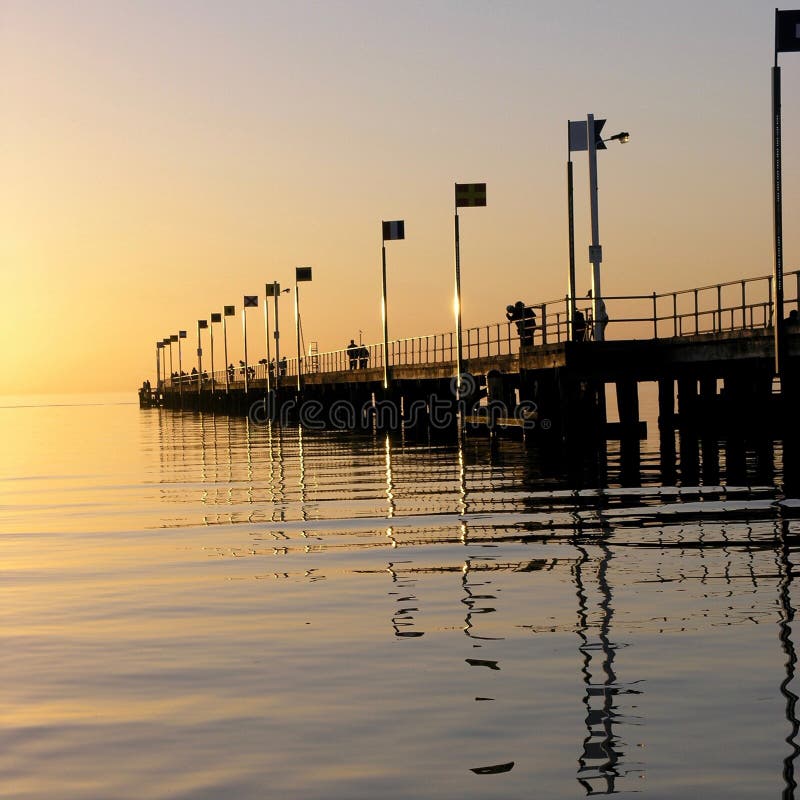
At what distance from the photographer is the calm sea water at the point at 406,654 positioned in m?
7.49

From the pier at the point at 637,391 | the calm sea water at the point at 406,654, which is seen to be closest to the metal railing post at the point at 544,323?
the pier at the point at 637,391

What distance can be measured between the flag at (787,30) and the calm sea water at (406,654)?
1312 centimetres

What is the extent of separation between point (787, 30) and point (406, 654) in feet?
78.1

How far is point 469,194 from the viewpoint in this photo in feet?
164

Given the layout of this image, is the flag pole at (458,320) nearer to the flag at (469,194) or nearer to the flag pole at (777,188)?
the flag at (469,194)

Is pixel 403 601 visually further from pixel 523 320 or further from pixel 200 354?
pixel 200 354

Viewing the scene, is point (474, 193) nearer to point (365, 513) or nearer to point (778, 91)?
point (778, 91)

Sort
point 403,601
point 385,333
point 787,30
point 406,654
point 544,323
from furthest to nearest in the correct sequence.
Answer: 1. point 385,333
2. point 544,323
3. point 787,30
4. point 403,601
5. point 406,654

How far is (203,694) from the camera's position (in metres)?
9.27

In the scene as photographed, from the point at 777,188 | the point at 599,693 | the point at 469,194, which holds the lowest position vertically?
the point at 599,693

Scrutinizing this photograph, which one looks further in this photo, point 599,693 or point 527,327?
point 527,327

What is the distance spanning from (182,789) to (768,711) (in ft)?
11.1

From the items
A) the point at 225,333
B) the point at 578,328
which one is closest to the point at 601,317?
the point at 578,328

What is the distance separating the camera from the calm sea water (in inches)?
295
